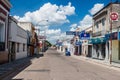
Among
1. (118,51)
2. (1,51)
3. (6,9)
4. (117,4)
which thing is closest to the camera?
(1,51)

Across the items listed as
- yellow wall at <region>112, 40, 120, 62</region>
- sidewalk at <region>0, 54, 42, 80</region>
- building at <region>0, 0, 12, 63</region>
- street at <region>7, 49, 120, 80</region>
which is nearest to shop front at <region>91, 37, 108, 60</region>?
yellow wall at <region>112, 40, 120, 62</region>

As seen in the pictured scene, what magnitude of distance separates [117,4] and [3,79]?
1152 inches

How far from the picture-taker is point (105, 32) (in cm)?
4194

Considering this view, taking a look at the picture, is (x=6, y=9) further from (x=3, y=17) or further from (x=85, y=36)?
(x=85, y=36)

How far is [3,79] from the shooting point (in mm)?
15906

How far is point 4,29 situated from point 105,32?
60.9 feet

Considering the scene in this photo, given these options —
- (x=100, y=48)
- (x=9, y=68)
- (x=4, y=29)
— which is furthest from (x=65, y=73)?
(x=100, y=48)

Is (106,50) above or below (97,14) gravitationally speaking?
below

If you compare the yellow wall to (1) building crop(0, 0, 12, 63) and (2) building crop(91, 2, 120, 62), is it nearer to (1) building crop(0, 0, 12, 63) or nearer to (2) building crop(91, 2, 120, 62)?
(2) building crop(91, 2, 120, 62)

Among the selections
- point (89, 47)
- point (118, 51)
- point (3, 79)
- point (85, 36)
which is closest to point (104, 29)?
point (118, 51)

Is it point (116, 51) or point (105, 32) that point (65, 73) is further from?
point (105, 32)

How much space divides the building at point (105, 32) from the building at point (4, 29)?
579 inches

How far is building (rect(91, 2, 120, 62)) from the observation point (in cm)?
3797

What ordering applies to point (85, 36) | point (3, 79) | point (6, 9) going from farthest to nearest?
point (85, 36)
point (6, 9)
point (3, 79)
